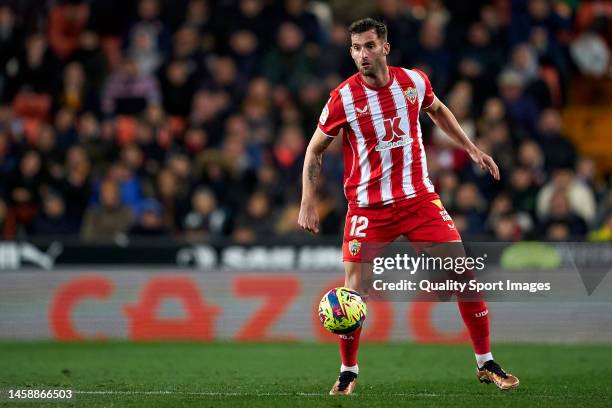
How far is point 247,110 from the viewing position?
1653cm

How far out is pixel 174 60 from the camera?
1744 cm

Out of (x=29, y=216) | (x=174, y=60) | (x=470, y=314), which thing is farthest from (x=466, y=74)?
(x=470, y=314)

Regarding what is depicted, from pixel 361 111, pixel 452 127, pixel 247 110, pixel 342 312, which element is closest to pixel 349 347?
pixel 342 312

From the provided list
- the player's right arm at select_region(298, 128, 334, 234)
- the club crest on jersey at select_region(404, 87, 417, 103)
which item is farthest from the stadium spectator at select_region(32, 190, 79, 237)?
the club crest on jersey at select_region(404, 87, 417, 103)

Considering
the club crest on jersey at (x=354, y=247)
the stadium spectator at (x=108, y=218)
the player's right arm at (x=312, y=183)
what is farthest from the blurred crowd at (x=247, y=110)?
the player's right arm at (x=312, y=183)

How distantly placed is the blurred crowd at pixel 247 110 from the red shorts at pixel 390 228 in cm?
562

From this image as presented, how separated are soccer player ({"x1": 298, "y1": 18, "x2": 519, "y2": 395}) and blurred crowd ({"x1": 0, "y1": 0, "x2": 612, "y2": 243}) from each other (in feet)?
18.4

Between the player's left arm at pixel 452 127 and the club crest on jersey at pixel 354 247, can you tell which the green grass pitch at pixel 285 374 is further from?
the player's left arm at pixel 452 127

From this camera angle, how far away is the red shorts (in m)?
8.68

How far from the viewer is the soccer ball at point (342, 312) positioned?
27.3 feet

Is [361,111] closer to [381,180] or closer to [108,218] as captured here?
[381,180]

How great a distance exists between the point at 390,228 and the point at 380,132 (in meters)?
0.72

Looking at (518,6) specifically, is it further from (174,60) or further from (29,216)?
(29,216)

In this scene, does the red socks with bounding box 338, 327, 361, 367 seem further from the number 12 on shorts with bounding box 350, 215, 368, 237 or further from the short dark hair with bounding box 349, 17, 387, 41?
the short dark hair with bounding box 349, 17, 387, 41
